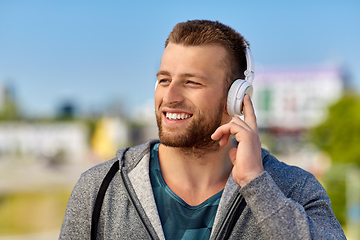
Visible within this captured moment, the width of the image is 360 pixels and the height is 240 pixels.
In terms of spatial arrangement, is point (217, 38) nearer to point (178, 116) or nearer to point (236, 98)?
point (236, 98)

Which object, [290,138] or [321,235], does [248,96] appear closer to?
[321,235]

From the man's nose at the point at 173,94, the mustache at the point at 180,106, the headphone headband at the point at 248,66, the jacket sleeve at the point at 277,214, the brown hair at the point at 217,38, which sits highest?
the brown hair at the point at 217,38

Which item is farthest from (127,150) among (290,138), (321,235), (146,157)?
(290,138)

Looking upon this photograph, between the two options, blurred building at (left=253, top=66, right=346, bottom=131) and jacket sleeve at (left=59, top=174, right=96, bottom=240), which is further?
blurred building at (left=253, top=66, right=346, bottom=131)

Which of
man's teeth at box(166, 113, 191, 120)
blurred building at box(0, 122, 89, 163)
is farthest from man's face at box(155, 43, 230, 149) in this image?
blurred building at box(0, 122, 89, 163)

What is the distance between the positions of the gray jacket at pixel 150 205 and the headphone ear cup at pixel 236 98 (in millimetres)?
360

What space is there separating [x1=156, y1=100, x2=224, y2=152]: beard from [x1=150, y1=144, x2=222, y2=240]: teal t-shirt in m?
0.26

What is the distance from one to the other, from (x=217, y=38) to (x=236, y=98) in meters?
0.35

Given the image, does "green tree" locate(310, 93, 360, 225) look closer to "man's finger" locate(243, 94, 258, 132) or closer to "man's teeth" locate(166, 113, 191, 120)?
"man's finger" locate(243, 94, 258, 132)

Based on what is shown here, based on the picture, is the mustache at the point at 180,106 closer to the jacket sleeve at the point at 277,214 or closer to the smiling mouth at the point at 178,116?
the smiling mouth at the point at 178,116

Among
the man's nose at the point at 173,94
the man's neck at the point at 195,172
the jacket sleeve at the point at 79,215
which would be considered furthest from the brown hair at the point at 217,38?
the jacket sleeve at the point at 79,215

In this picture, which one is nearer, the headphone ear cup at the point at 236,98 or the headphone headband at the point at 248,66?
the headphone ear cup at the point at 236,98

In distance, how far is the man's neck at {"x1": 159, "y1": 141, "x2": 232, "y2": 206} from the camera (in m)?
2.00

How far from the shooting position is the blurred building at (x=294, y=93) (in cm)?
5897
